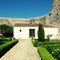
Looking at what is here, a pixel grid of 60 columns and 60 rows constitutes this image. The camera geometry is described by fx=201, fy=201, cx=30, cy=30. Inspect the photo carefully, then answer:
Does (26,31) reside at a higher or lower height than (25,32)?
higher

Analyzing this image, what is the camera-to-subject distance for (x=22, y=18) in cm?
5912

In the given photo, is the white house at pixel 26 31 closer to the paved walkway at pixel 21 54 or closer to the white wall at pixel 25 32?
the white wall at pixel 25 32

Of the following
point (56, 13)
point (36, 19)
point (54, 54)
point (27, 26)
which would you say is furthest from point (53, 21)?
point (54, 54)

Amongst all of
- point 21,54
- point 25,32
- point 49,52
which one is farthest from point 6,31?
point 49,52

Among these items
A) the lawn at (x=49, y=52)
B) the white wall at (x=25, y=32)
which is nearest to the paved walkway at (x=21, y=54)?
the lawn at (x=49, y=52)

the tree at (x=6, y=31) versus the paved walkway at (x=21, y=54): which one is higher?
the tree at (x=6, y=31)

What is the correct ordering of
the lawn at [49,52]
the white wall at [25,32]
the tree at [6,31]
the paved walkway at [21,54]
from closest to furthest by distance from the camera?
the lawn at [49,52]
the paved walkway at [21,54]
the white wall at [25,32]
the tree at [6,31]

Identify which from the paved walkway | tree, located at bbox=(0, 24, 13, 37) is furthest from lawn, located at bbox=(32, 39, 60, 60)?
tree, located at bbox=(0, 24, 13, 37)

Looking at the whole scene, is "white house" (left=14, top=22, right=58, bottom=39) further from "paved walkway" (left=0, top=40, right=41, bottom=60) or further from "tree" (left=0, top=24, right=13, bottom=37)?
"paved walkway" (left=0, top=40, right=41, bottom=60)

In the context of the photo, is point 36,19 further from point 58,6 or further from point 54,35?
point 54,35

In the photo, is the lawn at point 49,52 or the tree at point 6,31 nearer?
the lawn at point 49,52

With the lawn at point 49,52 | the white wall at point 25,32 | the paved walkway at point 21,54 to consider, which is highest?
Result: the white wall at point 25,32

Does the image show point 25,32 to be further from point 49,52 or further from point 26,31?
point 49,52

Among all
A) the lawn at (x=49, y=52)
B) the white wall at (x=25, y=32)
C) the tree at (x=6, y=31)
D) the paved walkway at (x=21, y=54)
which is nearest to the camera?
the lawn at (x=49, y=52)
